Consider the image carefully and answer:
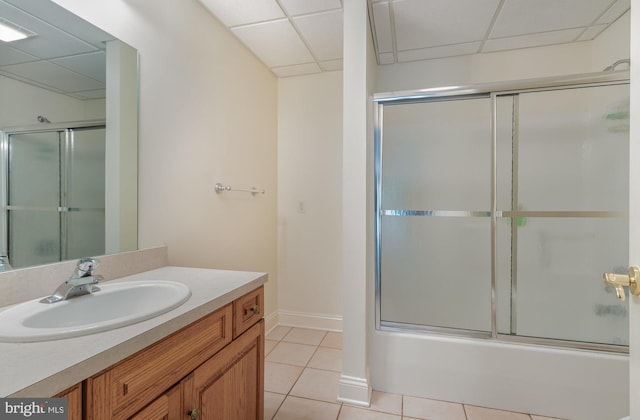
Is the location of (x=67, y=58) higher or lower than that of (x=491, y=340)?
higher

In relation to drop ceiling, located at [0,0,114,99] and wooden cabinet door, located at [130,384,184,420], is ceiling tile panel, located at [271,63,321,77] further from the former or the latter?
wooden cabinet door, located at [130,384,184,420]

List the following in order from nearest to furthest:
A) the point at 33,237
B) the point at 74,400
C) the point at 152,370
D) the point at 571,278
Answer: the point at 74,400
the point at 152,370
the point at 33,237
the point at 571,278

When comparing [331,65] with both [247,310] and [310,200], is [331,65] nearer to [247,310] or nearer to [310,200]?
[310,200]

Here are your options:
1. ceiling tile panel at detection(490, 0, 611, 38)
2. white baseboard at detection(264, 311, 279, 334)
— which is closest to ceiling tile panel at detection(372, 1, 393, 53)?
ceiling tile panel at detection(490, 0, 611, 38)

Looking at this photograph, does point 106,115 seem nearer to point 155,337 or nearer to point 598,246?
point 155,337

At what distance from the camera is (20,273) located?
0.93 meters

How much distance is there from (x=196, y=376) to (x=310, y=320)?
6.43 feet

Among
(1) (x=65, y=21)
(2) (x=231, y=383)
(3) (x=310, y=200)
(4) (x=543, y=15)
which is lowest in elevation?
(2) (x=231, y=383)

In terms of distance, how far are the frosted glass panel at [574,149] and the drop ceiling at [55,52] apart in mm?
2251

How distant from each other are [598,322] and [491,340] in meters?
0.64

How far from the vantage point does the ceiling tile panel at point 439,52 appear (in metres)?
2.27

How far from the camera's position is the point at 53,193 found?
1.10 meters

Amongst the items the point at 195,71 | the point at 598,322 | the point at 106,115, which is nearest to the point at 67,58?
the point at 106,115

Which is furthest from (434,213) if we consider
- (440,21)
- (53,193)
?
(53,193)
